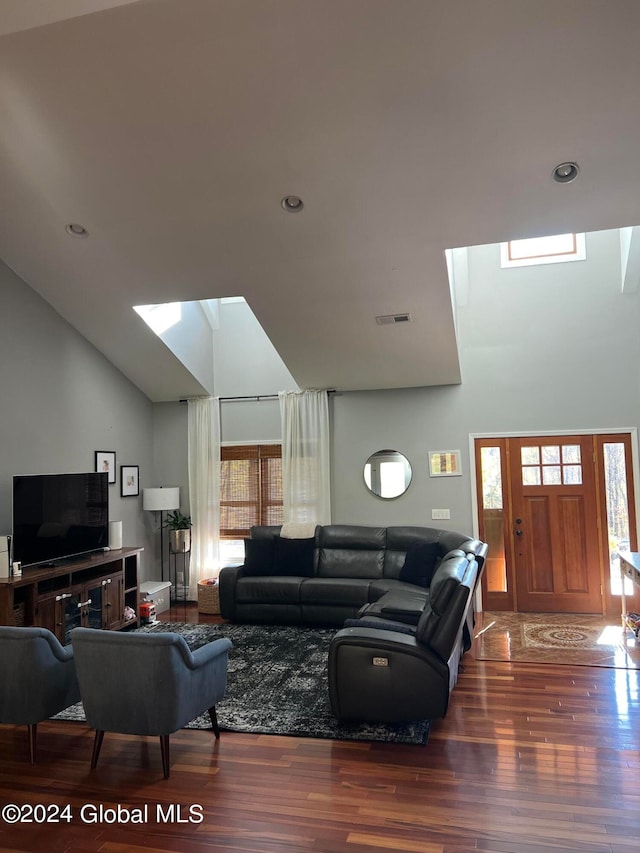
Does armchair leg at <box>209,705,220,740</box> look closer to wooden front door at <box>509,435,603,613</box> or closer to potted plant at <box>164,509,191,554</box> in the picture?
potted plant at <box>164,509,191,554</box>

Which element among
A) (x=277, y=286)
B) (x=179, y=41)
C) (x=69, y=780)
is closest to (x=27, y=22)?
(x=179, y=41)

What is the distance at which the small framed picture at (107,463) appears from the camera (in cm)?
653

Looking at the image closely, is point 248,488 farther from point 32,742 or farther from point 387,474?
point 32,742

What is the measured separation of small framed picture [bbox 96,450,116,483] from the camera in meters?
6.53

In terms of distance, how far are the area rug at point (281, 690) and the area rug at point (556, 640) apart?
1.48 meters

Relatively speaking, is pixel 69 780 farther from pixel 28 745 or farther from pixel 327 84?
pixel 327 84

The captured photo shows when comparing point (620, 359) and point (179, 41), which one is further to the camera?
point (620, 359)

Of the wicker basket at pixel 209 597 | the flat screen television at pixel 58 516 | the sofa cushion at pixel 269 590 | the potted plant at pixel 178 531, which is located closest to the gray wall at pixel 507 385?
the sofa cushion at pixel 269 590

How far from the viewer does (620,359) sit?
6410mm

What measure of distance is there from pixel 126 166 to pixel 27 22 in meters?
1.18

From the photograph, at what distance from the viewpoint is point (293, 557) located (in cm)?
657

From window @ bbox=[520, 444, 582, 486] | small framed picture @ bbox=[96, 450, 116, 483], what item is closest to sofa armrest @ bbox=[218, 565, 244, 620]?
small framed picture @ bbox=[96, 450, 116, 483]

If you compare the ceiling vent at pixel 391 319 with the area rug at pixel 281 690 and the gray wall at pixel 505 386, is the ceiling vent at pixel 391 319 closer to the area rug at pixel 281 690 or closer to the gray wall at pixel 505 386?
the gray wall at pixel 505 386

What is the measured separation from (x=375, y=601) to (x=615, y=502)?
9.07 feet
